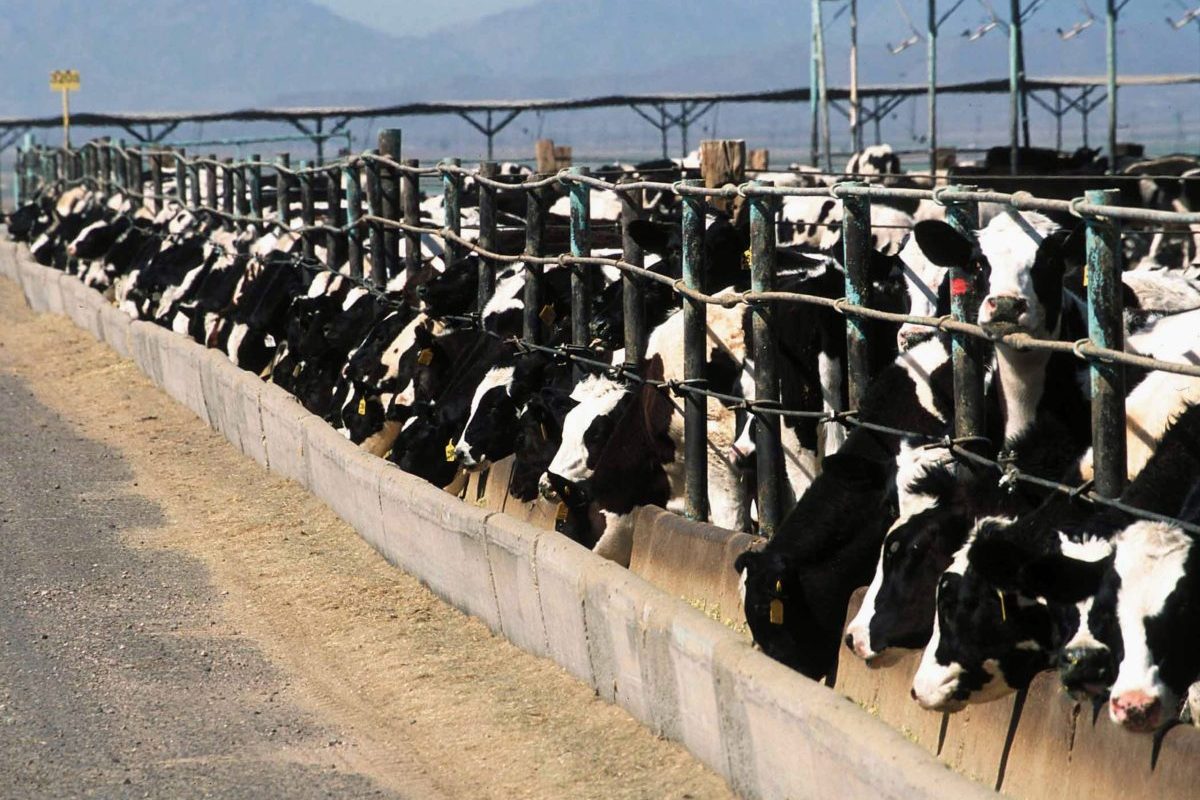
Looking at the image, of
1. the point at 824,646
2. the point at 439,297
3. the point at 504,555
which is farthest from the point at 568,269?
the point at 824,646

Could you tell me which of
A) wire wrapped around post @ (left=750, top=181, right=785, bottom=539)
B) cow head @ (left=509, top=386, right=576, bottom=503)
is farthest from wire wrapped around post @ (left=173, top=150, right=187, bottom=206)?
wire wrapped around post @ (left=750, top=181, right=785, bottom=539)

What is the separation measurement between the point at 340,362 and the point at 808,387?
6.07 meters

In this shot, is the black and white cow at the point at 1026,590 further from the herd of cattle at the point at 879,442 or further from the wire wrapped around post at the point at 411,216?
the wire wrapped around post at the point at 411,216

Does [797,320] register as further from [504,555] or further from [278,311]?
[278,311]

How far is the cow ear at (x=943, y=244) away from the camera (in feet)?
21.3

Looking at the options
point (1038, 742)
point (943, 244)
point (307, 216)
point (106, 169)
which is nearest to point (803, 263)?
point (943, 244)

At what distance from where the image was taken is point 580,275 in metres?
10.0

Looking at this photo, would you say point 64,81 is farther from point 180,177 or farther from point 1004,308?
point 1004,308

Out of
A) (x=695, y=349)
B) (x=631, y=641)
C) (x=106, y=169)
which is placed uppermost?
(x=106, y=169)

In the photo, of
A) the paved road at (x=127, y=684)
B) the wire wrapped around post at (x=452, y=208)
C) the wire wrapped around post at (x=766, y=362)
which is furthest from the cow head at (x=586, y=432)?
the wire wrapped around post at (x=452, y=208)

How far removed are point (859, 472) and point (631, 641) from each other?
1050 mm

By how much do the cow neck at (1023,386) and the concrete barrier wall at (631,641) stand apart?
1.29 m

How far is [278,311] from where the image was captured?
54.0 ft

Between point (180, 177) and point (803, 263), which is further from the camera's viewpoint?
point (180, 177)
